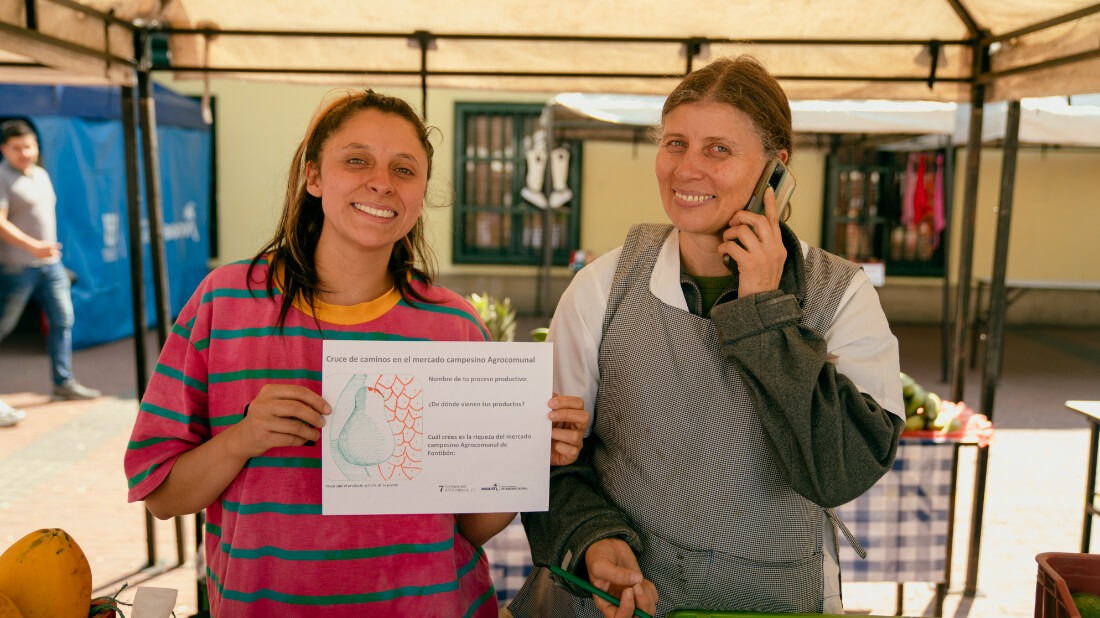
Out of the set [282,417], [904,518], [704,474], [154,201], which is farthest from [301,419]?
[904,518]

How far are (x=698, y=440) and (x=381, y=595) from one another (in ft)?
2.36

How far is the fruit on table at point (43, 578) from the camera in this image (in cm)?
139

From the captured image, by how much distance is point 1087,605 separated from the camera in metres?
1.50

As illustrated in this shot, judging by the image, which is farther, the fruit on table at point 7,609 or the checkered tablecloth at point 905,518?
the checkered tablecloth at point 905,518

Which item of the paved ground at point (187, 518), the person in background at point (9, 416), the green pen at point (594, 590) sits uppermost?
the green pen at point (594, 590)

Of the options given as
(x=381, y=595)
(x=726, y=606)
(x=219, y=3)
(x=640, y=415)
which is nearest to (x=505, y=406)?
(x=640, y=415)

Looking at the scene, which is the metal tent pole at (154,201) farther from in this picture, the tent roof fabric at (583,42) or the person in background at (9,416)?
the person in background at (9,416)

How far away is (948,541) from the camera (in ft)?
14.0

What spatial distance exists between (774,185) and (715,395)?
1.51 ft

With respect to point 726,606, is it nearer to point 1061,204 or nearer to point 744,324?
point 744,324

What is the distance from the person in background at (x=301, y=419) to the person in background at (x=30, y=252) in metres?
7.12

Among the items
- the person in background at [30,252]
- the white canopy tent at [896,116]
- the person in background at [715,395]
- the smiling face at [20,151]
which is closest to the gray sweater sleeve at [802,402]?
the person in background at [715,395]

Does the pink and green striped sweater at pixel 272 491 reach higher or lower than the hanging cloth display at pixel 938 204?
lower

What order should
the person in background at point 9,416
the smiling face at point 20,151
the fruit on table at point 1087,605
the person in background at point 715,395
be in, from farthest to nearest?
the smiling face at point 20,151, the person in background at point 9,416, the person in background at point 715,395, the fruit on table at point 1087,605
